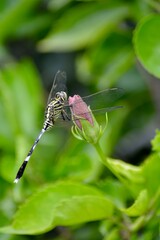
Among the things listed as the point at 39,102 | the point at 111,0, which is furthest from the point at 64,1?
the point at 39,102

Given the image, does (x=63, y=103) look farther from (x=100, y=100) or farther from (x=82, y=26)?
(x=82, y=26)

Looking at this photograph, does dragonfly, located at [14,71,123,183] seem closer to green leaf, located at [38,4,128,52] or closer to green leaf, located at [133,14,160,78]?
green leaf, located at [133,14,160,78]

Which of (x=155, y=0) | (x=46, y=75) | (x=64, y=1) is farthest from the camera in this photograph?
(x=46, y=75)

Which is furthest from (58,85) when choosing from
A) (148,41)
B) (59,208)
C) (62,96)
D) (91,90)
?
(91,90)

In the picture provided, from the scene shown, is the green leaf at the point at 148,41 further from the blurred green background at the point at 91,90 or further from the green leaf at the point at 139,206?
the green leaf at the point at 139,206

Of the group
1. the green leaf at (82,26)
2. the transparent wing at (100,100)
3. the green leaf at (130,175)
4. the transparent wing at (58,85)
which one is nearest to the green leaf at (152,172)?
the green leaf at (130,175)

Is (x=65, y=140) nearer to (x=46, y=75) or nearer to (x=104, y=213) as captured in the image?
(x=46, y=75)

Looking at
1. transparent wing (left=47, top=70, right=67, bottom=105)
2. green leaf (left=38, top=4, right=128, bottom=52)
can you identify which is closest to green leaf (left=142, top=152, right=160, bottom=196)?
transparent wing (left=47, top=70, right=67, bottom=105)
